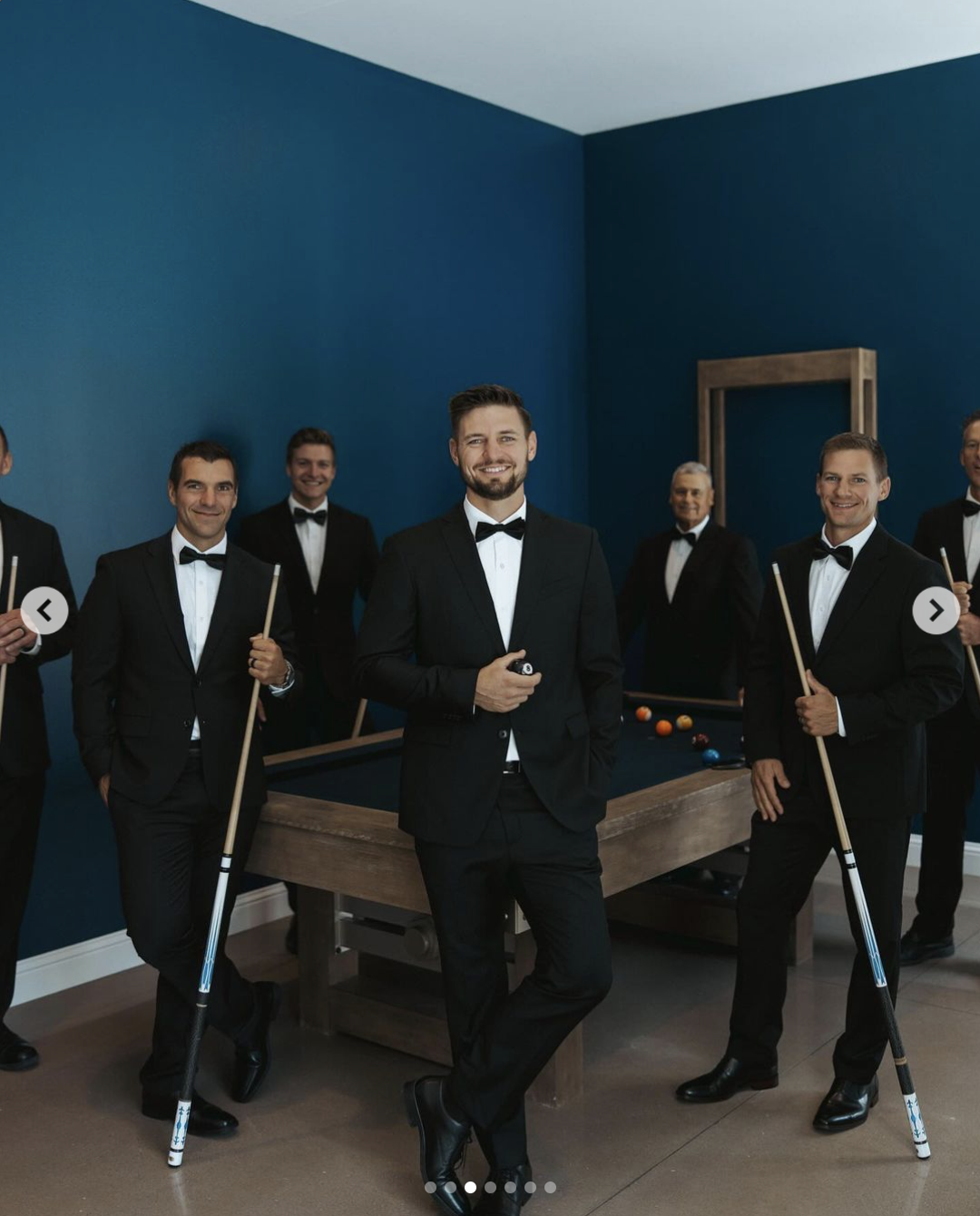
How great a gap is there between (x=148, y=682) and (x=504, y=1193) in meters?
1.44

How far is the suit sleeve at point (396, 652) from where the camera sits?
9.32 feet

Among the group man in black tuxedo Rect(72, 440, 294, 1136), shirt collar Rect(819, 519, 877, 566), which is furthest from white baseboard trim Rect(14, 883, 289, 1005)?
shirt collar Rect(819, 519, 877, 566)

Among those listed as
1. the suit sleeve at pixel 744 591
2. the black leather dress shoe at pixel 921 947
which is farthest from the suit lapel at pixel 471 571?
the suit sleeve at pixel 744 591

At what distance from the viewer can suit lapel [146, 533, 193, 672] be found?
11.1ft

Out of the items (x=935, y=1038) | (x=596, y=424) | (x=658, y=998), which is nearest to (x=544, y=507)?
(x=596, y=424)

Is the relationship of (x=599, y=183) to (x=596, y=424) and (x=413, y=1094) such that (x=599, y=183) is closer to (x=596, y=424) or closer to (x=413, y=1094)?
(x=596, y=424)

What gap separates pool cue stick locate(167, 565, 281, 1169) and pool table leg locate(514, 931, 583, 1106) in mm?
761

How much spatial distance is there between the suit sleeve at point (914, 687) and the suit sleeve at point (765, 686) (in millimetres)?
251

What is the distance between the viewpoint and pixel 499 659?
2824mm

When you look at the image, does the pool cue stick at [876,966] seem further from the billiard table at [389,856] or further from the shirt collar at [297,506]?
the shirt collar at [297,506]

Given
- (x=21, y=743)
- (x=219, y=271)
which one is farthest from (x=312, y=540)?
(x=21, y=743)

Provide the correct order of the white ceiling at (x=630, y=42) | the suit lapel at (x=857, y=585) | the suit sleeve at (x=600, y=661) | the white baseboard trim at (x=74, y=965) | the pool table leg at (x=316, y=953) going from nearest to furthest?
the suit sleeve at (x=600, y=661)
the suit lapel at (x=857, y=585)
the pool table leg at (x=316, y=953)
the white baseboard trim at (x=74, y=965)
the white ceiling at (x=630, y=42)

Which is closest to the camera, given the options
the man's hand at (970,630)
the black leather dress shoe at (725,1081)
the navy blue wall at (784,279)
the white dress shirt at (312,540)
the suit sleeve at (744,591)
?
the black leather dress shoe at (725,1081)

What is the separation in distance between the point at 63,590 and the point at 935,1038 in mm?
2774
